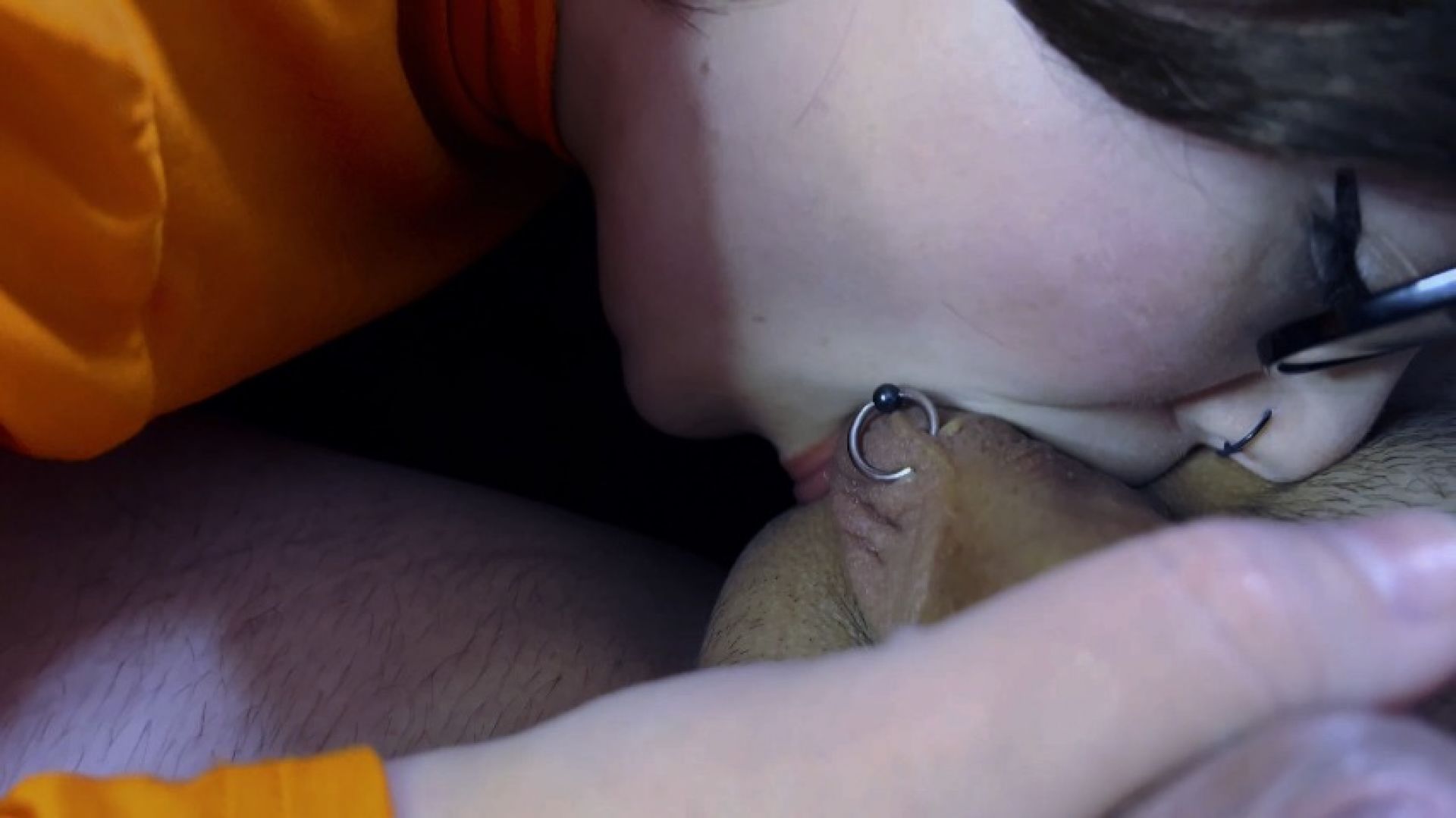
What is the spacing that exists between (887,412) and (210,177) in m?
0.43

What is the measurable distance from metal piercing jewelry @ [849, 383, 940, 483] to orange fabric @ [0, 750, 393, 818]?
0.37 meters

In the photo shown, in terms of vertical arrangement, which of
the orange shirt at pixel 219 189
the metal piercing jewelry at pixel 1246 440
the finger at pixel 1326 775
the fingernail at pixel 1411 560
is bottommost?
the metal piercing jewelry at pixel 1246 440

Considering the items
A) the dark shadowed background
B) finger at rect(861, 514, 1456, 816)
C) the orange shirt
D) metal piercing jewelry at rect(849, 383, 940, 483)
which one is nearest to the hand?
finger at rect(861, 514, 1456, 816)

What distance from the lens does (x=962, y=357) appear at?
726mm

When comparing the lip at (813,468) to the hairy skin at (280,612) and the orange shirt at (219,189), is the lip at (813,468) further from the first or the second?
the orange shirt at (219,189)

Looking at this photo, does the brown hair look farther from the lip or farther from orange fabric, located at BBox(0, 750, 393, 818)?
orange fabric, located at BBox(0, 750, 393, 818)

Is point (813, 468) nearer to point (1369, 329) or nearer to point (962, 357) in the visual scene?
point (962, 357)

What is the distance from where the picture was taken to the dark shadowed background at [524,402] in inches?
41.7

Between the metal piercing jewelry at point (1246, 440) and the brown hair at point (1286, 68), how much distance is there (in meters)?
0.20

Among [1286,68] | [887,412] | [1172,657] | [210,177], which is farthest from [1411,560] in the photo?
[210,177]

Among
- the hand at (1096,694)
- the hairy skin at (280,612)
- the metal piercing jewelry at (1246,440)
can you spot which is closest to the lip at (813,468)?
the hairy skin at (280,612)

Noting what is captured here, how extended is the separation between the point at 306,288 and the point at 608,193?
22 cm

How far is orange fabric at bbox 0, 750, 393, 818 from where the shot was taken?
48 centimetres

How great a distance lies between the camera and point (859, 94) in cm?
66
